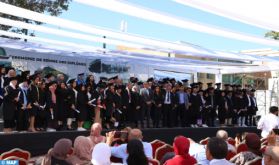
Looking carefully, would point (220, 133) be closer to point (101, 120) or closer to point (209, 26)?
point (209, 26)

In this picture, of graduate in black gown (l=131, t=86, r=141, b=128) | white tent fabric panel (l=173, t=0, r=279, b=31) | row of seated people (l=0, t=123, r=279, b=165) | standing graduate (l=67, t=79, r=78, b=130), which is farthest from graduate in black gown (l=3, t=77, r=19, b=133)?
white tent fabric panel (l=173, t=0, r=279, b=31)

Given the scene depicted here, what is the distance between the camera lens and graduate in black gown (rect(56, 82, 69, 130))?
1013 centimetres

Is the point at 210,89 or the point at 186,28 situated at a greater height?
the point at 186,28

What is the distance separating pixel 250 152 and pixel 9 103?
6514mm

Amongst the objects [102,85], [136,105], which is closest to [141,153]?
[102,85]

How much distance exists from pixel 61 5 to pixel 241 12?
12538mm

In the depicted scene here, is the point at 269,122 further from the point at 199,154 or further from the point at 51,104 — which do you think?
the point at 51,104

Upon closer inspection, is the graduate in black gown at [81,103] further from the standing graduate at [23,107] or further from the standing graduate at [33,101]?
the standing graduate at [23,107]

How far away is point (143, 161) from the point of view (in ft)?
10.3

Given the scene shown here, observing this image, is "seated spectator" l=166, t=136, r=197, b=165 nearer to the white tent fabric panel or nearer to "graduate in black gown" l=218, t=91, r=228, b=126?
the white tent fabric panel

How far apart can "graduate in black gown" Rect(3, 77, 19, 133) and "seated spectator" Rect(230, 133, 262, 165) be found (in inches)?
250

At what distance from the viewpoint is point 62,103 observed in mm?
10164

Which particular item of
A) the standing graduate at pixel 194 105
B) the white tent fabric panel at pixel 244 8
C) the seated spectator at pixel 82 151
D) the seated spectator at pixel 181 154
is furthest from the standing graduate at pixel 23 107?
the seated spectator at pixel 181 154

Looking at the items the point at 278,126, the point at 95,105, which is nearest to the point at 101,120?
the point at 95,105
